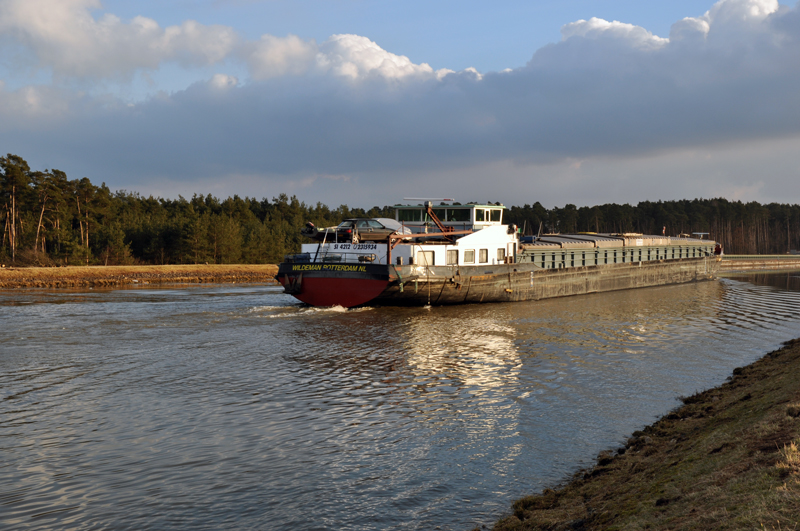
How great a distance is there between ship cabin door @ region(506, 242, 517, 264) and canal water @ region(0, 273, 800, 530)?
11487 mm

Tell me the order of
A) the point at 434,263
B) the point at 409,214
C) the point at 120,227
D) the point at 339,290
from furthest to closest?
the point at 120,227 → the point at 409,214 → the point at 434,263 → the point at 339,290

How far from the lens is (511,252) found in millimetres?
46250

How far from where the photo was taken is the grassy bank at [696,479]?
698 cm

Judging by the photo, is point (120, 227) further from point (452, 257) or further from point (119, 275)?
point (452, 257)

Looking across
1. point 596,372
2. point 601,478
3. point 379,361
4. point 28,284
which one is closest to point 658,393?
point 596,372

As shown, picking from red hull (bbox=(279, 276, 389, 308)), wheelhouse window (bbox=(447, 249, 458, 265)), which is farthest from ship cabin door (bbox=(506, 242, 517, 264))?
red hull (bbox=(279, 276, 389, 308))

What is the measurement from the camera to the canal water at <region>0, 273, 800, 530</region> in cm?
1020

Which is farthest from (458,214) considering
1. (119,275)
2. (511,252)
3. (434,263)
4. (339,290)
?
(119,275)

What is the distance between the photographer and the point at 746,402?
46.4 ft

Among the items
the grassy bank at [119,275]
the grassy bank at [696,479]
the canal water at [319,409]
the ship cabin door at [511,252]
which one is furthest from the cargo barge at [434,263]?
the grassy bank at [119,275]

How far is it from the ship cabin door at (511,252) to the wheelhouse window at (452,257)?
21.4 ft

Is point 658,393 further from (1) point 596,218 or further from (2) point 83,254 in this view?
(1) point 596,218

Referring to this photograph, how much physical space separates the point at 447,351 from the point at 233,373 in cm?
915

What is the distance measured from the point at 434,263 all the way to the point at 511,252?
9.66 m
